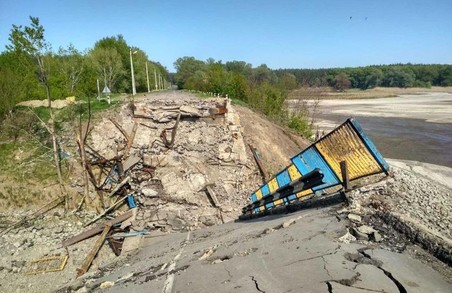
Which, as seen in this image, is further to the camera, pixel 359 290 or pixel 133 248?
pixel 133 248

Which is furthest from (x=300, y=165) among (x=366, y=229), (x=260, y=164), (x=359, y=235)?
(x=260, y=164)

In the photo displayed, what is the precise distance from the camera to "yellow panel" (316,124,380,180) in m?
7.04

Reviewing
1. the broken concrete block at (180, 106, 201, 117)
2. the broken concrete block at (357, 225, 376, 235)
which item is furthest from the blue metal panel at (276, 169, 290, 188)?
the broken concrete block at (180, 106, 201, 117)

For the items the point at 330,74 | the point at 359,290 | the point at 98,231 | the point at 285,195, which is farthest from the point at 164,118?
the point at 330,74

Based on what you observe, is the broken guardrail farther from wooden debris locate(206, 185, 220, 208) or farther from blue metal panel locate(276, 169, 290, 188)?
wooden debris locate(206, 185, 220, 208)

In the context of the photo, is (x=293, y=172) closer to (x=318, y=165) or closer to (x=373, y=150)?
(x=318, y=165)

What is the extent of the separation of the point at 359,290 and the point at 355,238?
1.37m

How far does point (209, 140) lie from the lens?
53.5ft

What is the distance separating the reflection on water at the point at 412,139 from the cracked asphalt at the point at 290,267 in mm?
22935

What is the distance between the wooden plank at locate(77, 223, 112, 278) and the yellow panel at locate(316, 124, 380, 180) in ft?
25.5

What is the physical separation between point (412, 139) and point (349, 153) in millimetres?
29735

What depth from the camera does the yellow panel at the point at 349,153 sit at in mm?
7043

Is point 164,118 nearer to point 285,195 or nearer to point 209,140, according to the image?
point 209,140

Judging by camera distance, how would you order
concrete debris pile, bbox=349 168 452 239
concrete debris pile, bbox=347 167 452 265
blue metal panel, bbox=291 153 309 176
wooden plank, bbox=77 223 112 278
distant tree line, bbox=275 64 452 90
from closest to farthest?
concrete debris pile, bbox=347 167 452 265
concrete debris pile, bbox=349 168 452 239
blue metal panel, bbox=291 153 309 176
wooden plank, bbox=77 223 112 278
distant tree line, bbox=275 64 452 90
